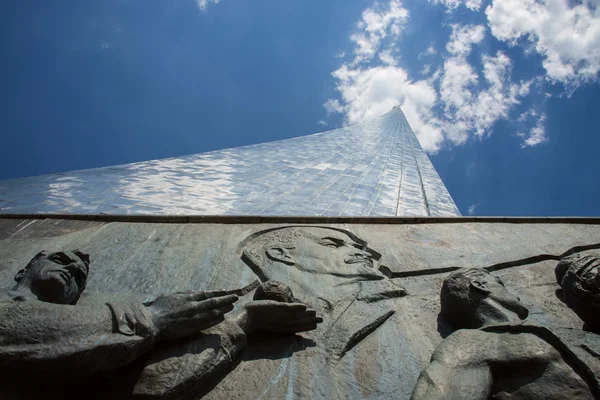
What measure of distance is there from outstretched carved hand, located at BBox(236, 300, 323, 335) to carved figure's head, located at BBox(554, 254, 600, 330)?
1.25 metres

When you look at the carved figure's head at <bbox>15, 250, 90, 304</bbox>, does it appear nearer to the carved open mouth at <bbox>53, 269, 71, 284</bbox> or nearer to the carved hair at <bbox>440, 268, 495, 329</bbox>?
the carved open mouth at <bbox>53, 269, 71, 284</bbox>

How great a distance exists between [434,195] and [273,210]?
582 centimetres

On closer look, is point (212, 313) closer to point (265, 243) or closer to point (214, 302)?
point (214, 302)

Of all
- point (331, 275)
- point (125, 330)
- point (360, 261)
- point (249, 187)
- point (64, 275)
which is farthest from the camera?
point (249, 187)

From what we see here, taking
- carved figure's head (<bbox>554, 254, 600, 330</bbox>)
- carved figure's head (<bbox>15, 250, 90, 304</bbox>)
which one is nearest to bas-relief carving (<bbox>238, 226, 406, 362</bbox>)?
carved figure's head (<bbox>554, 254, 600, 330</bbox>)

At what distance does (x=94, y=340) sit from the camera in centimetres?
144

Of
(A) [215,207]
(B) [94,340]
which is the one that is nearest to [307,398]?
(B) [94,340]

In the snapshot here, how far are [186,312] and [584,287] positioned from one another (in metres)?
1.81

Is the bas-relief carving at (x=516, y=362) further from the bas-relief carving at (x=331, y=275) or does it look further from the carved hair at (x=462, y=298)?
the bas-relief carving at (x=331, y=275)

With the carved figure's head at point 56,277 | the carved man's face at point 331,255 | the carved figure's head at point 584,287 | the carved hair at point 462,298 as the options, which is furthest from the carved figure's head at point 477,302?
the carved figure's head at point 56,277

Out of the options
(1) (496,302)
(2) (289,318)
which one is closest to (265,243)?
(2) (289,318)

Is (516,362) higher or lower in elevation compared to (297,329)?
higher

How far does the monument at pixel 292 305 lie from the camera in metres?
1.46

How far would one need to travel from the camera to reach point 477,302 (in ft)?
6.66
